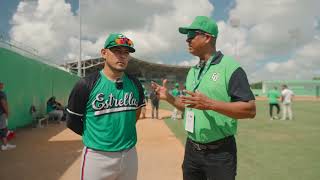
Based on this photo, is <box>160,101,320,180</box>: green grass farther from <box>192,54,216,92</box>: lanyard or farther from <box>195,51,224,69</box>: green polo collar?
<box>195,51,224,69</box>: green polo collar

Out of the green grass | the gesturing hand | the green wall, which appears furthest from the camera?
the green wall

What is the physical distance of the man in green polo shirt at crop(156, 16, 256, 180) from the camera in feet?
8.91

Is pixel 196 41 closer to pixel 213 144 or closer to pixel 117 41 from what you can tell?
pixel 117 41

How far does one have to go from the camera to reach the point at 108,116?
119 inches

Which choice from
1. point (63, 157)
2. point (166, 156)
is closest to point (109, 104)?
point (166, 156)

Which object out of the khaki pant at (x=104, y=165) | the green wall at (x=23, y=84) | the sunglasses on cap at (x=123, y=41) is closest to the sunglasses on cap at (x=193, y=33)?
the sunglasses on cap at (x=123, y=41)

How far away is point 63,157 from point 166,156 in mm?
2394

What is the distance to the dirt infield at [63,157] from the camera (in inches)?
251

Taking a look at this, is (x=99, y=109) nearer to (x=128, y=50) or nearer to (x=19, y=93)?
(x=128, y=50)

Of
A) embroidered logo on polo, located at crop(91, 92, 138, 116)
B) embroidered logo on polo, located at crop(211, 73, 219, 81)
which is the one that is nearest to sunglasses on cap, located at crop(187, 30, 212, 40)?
embroidered logo on polo, located at crop(211, 73, 219, 81)

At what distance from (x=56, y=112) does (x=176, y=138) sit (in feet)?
24.8

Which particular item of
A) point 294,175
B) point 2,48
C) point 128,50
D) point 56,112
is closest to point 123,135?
point 128,50

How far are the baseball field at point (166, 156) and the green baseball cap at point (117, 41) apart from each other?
3534 millimetres

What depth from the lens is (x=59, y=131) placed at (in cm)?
1311
